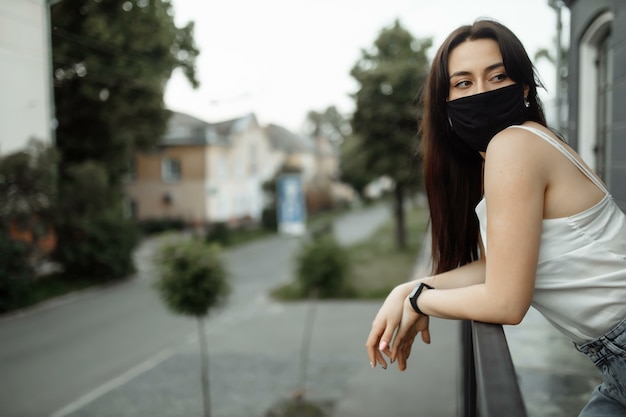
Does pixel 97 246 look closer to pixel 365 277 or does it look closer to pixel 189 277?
pixel 365 277

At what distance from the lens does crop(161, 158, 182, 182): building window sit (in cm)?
2295

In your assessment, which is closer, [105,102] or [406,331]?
[406,331]

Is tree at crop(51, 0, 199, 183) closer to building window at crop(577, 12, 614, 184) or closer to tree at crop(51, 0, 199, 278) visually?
tree at crop(51, 0, 199, 278)

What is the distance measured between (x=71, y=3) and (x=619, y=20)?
610 centimetres

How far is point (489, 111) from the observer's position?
3.21ft

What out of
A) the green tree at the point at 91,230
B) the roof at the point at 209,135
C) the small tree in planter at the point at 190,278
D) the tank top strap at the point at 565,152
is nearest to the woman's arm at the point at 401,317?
the tank top strap at the point at 565,152

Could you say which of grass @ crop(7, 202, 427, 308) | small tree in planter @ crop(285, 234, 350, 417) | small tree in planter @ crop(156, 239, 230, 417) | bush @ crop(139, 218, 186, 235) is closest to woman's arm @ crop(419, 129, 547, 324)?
small tree in planter @ crop(156, 239, 230, 417)

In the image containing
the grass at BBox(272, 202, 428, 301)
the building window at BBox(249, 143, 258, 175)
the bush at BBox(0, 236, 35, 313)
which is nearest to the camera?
the bush at BBox(0, 236, 35, 313)

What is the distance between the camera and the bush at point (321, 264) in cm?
914

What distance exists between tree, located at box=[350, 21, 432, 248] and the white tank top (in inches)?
538

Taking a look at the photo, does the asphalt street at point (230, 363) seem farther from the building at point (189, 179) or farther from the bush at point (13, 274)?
the building at point (189, 179)

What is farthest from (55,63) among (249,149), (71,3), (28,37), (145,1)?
(249,149)

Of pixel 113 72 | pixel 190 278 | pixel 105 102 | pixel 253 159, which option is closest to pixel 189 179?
pixel 253 159

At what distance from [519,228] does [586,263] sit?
0.45ft
